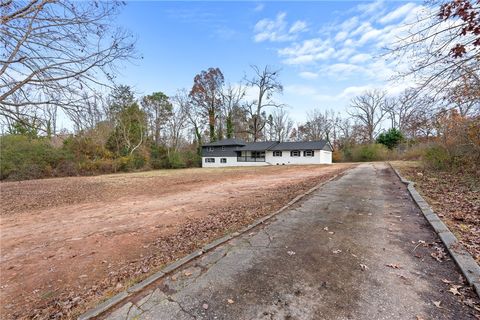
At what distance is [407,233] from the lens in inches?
163

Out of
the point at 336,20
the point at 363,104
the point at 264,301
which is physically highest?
the point at 363,104

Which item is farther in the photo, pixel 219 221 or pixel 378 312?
pixel 219 221

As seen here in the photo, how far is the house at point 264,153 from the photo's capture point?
34.2m

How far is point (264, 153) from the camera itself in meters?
37.1

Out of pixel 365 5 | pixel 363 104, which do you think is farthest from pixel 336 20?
pixel 363 104

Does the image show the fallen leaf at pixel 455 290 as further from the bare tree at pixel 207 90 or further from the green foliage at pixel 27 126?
the bare tree at pixel 207 90

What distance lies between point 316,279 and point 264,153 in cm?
3455

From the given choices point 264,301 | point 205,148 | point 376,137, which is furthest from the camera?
point 376,137

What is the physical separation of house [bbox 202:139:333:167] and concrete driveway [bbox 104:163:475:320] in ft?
99.8

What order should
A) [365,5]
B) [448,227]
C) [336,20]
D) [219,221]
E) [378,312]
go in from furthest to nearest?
[336,20]
[365,5]
[219,221]
[448,227]
[378,312]

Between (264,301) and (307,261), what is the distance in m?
1.08

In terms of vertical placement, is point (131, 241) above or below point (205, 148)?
below

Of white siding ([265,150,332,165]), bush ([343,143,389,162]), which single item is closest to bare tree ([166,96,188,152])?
white siding ([265,150,332,165])

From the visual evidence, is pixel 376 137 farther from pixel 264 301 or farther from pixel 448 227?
pixel 264 301
